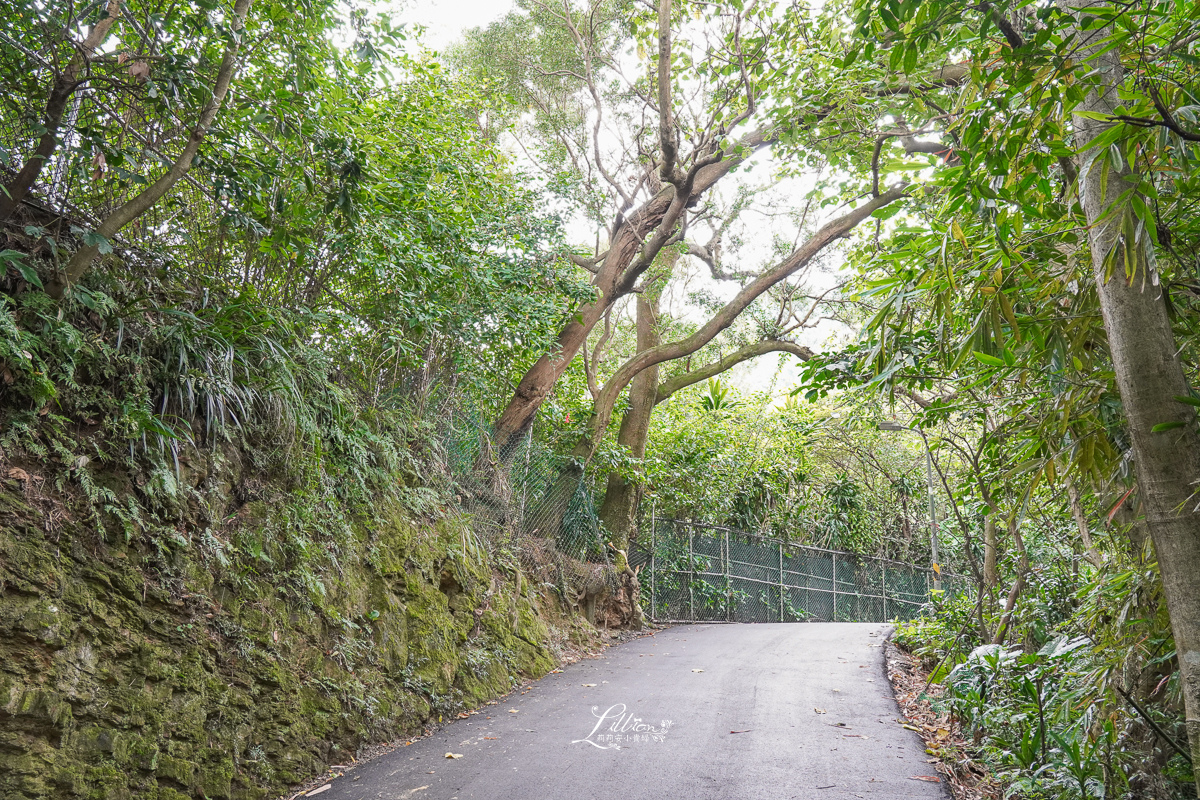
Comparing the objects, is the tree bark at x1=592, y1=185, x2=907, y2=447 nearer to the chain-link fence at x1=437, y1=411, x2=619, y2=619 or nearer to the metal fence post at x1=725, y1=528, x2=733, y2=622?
the chain-link fence at x1=437, y1=411, x2=619, y2=619

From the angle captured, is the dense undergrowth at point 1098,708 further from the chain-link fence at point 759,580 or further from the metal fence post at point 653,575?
the metal fence post at point 653,575

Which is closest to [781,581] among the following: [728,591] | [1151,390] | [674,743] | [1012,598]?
[728,591]

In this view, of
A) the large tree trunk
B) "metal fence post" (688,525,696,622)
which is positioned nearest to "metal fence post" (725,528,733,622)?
"metal fence post" (688,525,696,622)

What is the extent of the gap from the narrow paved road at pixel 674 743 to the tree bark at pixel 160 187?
350 centimetres

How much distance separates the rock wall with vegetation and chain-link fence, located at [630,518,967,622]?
8.96m

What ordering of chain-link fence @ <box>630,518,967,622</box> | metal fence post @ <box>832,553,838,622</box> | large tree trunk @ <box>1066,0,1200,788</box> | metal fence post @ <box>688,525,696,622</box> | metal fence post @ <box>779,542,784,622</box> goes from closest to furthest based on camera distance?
large tree trunk @ <box>1066,0,1200,788</box>
chain-link fence @ <box>630,518,967,622</box>
metal fence post @ <box>688,525,696,622</box>
metal fence post @ <box>779,542,784,622</box>
metal fence post @ <box>832,553,838,622</box>

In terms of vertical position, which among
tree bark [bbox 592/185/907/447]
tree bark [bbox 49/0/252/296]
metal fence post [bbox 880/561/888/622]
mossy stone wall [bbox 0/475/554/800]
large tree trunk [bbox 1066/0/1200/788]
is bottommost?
metal fence post [bbox 880/561/888/622]

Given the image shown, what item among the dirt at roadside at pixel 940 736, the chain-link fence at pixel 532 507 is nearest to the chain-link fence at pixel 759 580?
the chain-link fence at pixel 532 507

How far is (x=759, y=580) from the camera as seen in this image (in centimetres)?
1800

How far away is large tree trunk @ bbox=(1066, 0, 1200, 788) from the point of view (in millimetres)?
2508

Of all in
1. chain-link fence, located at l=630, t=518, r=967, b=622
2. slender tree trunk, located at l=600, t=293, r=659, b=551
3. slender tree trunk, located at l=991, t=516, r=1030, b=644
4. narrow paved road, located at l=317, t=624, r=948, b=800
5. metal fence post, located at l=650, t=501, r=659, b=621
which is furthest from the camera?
chain-link fence, located at l=630, t=518, r=967, b=622

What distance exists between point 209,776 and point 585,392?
1162cm

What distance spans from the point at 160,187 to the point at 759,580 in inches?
641

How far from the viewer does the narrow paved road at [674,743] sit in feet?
14.8
